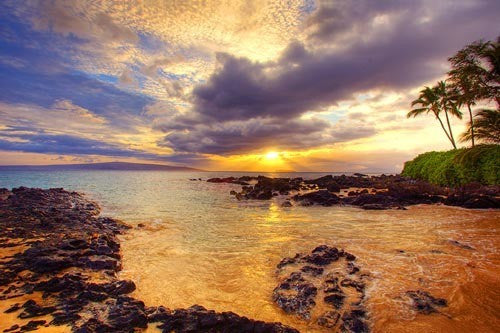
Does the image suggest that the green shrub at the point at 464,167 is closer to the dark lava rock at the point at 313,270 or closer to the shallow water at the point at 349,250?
the shallow water at the point at 349,250

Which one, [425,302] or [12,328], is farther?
[425,302]

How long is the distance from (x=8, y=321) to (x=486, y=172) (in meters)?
32.3

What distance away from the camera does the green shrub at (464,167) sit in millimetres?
23031

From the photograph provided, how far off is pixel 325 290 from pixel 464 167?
28676 mm

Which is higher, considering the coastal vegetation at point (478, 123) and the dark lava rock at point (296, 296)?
the coastal vegetation at point (478, 123)

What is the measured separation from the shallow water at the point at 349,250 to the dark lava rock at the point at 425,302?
13cm

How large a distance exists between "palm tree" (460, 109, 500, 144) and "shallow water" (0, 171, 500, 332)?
1051cm

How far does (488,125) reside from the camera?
68.9 feet

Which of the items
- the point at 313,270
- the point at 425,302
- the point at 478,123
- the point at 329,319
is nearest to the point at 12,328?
the point at 329,319

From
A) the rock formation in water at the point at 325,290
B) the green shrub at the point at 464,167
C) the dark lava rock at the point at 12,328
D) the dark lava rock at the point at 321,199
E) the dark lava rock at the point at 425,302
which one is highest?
the green shrub at the point at 464,167

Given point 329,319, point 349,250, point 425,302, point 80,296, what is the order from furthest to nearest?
1. point 349,250
2. point 80,296
3. point 425,302
4. point 329,319

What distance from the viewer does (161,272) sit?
7387 millimetres

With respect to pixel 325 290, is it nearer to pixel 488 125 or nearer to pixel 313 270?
pixel 313 270

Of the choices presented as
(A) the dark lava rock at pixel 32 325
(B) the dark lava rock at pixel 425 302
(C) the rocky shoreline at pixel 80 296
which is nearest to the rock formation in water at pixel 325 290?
(B) the dark lava rock at pixel 425 302
